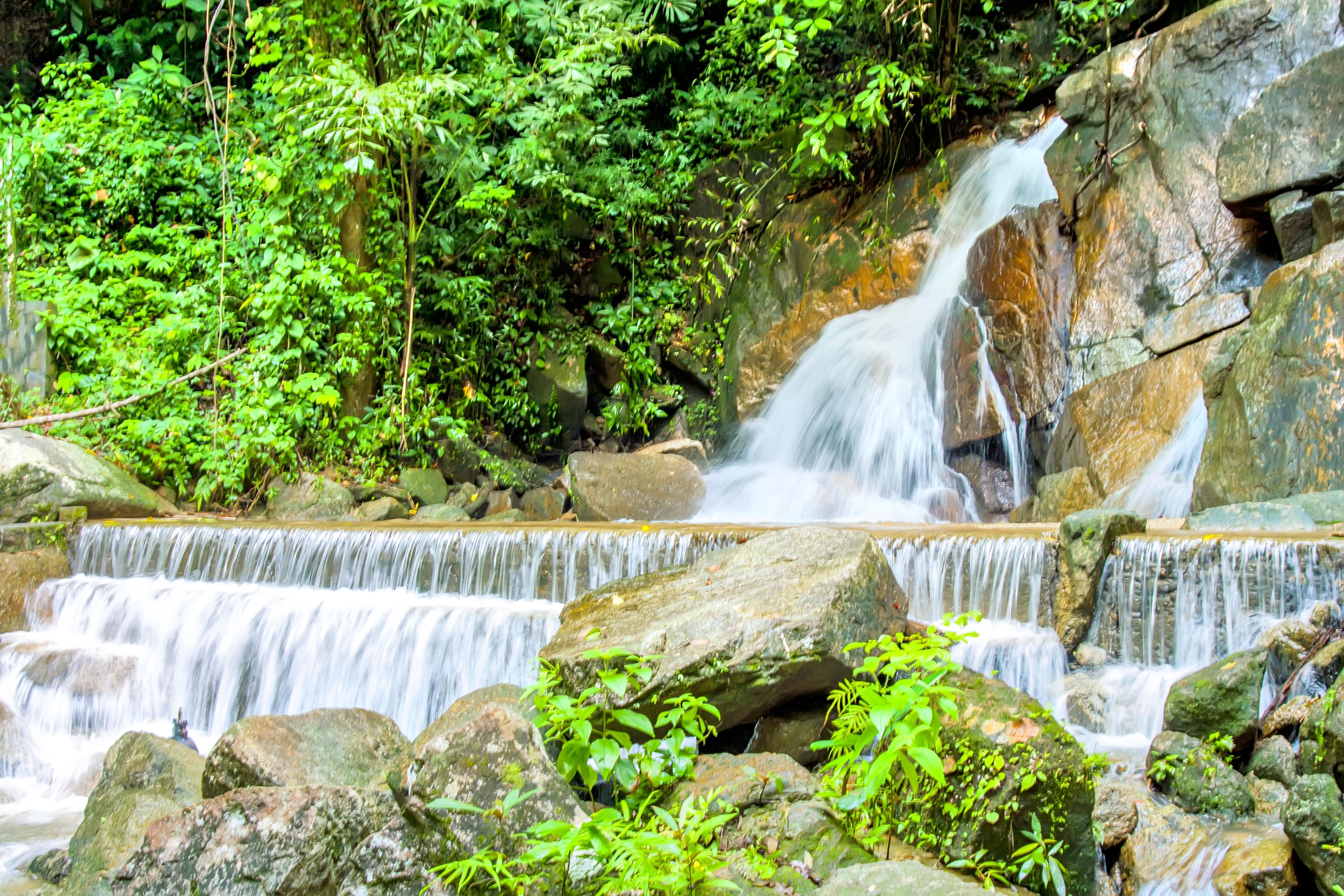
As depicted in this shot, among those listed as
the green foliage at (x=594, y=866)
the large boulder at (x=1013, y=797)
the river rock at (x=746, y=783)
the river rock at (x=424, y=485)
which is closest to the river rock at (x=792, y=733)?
the river rock at (x=746, y=783)

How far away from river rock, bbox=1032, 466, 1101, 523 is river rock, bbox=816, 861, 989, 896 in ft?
16.7

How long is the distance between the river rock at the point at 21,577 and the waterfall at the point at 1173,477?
730cm

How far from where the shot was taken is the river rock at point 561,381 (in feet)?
33.9

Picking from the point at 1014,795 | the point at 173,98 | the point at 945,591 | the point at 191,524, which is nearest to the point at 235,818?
the point at 1014,795

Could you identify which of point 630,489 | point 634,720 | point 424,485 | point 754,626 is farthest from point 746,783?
point 424,485

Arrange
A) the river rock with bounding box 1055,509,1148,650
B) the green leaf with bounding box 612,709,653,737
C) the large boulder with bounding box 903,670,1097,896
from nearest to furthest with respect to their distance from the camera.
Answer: the green leaf with bounding box 612,709,653,737 < the large boulder with bounding box 903,670,1097,896 < the river rock with bounding box 1055,509,1148,650

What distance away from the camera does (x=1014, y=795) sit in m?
2.85

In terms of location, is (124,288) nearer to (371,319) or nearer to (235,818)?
(371,319)

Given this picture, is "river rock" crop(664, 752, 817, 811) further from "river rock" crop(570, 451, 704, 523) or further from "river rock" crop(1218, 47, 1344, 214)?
"river rock" crop(1218, 47, 1344, 214)

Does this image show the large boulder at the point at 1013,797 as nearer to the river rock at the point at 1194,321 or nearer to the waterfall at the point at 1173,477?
the waterfall at the point at 1173,477

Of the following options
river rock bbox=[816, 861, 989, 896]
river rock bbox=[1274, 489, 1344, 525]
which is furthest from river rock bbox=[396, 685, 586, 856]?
river rock bbox=[1274, 489, 1344, 525]

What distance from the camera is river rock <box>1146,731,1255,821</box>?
334cm

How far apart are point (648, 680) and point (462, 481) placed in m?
6.35

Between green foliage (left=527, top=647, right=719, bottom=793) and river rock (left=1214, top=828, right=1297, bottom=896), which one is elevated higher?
green foliage (left=527, top=647, right=719, bottom=793)
